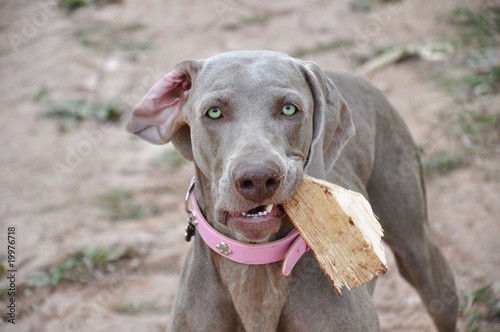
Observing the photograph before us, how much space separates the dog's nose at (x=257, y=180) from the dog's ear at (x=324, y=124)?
39cm

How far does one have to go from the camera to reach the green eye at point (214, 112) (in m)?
2.31

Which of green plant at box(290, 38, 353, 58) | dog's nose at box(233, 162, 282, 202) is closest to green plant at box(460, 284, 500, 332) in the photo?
dog's nose at box(233, 162, 282, 202)

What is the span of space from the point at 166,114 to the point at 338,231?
1.05 m

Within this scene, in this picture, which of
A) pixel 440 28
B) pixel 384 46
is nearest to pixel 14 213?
pixel 384 46

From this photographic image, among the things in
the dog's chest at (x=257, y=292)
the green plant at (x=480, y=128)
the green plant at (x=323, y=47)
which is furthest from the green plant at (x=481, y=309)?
the green plant at (x=323, y=47)

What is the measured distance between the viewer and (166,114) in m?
2.67

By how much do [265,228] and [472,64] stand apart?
558cm

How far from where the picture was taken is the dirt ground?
171 inches

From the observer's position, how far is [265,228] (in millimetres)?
2154

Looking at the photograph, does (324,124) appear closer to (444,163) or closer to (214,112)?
(214,112)

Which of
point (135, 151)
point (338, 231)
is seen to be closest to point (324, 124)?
point (338, 231)

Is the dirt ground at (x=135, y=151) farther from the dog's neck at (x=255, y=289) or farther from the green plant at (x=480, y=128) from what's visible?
the dog's neck at (x=255, y=289)

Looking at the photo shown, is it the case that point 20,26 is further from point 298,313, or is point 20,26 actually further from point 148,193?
point 298,313

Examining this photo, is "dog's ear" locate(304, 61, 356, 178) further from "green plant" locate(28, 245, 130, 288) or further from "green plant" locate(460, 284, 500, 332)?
"green plant" locate(28, 245, 130, 288)
